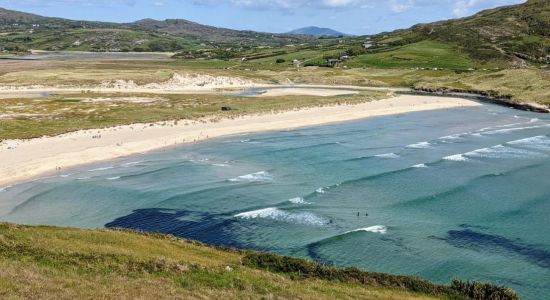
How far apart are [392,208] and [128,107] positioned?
219ft

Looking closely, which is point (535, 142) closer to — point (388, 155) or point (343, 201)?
point (388, 155)

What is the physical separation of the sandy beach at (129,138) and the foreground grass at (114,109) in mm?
2965

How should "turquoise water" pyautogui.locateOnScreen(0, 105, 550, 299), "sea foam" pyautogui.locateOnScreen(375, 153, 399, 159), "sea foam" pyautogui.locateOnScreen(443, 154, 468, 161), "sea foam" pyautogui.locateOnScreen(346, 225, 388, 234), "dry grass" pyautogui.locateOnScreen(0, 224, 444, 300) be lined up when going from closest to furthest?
"dry grass" pyautogui.locateOnScreen(0, 224, 444, 300) → "turquoise water" pyautogui.locateOnScreen(0, 105, 550, 299) → "sea foam" pyautogui.locateOnScreen(346, 225, 388, 234) → "sea foam" pyautogui.locateOnScreen(443, 154, 468, 161) → "sea foam" pyautogui.locateOnScreen(375, 153, 399, 159)

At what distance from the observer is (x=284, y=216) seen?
3894 cm

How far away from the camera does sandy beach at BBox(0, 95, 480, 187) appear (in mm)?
52875

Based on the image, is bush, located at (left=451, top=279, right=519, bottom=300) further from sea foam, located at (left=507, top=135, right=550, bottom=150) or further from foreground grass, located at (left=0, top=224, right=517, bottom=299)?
sea foam, located at (left=507, top=135, right=550, bottom=150)

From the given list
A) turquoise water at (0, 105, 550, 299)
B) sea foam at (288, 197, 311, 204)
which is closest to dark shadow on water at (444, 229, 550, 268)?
turquoise water at (0, 105, 550, 299)

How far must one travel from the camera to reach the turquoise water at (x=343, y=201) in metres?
32.1

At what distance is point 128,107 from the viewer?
314 ft

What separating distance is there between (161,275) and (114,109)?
245 ft

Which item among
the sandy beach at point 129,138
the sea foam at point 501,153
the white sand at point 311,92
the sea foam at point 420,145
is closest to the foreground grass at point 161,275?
the sandy beach at point 129,138

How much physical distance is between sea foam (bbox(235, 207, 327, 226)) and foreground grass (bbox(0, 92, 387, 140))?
123 feet

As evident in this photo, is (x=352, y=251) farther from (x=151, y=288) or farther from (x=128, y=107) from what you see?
(x=128, y=107)

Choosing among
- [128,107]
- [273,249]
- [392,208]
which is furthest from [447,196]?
[128,107]
